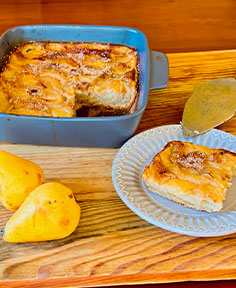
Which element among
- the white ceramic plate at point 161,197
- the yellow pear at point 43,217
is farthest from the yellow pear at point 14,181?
the white ceramic plate at point 161,197

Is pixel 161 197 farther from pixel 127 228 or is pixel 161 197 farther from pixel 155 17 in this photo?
pixel 155 17

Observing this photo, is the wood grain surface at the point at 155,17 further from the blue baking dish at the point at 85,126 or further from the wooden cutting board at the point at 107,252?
the wooden cutting board at the point at 107,252

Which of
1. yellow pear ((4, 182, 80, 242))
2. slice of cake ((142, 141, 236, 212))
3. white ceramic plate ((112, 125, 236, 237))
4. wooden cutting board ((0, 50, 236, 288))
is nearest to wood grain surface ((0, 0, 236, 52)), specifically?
white ceramic plate ((112, 125, 236, 237))

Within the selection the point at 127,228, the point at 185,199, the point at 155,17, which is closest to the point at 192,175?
the point at 185,199

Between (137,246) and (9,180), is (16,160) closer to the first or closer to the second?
(9,180)

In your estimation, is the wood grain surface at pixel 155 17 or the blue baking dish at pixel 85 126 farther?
the wood grain surface at pixel 155 17

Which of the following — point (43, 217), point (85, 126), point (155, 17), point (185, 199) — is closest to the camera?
point (43, 217)
